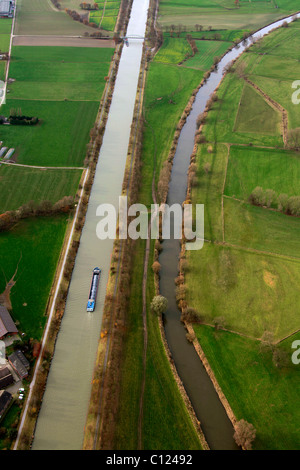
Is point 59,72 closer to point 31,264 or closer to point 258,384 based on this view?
point 31,264

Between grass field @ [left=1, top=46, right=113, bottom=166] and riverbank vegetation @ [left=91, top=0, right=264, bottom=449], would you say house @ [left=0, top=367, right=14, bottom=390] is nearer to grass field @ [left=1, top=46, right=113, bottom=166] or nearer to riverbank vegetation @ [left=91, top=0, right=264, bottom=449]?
riverbank vegetation @ [left=91, top=0, right=264, bottom=449]

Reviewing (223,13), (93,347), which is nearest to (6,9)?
(223,13)

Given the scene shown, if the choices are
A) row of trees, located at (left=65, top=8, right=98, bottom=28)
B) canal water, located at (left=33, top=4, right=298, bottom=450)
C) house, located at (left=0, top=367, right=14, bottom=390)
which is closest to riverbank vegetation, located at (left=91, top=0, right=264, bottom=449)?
canal water, located at (left=33, top=4, right=298, bottom=450)

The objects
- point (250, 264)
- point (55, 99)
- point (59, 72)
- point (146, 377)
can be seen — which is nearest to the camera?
point (146, 377)

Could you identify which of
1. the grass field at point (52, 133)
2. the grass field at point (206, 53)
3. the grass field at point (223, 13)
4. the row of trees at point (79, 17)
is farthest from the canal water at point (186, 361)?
the grass field at point (223, 13)

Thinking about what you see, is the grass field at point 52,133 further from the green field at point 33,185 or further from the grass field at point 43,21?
the grass field at point 43,21
